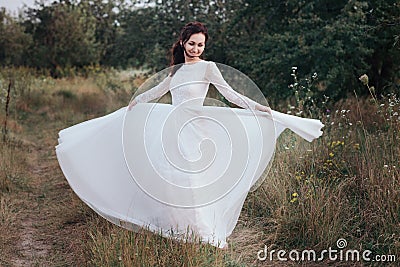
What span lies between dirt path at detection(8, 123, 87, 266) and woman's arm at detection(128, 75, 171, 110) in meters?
1.21

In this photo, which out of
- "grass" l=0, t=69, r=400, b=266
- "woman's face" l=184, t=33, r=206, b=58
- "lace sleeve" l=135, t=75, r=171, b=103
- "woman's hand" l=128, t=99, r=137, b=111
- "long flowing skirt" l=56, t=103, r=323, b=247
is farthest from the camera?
"woman's hand" l=128, t=99, r=137, b=111

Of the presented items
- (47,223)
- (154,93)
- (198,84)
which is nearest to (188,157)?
(198,84)

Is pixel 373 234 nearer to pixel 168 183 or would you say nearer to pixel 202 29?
pixel 168 183

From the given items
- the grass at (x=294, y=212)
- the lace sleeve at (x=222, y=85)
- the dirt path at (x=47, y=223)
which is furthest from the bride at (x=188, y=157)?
the dirt path at (x=47, y=223)

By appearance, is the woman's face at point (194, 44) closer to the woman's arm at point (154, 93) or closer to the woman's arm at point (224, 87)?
the woman's arm at point (224, 87)

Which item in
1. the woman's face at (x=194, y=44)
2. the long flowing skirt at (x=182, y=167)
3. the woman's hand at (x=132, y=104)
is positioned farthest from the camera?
the woman's hand at (x=132, y=104)

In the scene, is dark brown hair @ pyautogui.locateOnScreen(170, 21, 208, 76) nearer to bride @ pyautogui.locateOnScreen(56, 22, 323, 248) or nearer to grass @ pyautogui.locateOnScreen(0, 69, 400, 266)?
bride @ pyautogui.locateOnScreen(56, 22, 323, 248)

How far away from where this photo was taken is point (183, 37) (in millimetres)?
4176

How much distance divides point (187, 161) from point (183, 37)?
38.8 inches

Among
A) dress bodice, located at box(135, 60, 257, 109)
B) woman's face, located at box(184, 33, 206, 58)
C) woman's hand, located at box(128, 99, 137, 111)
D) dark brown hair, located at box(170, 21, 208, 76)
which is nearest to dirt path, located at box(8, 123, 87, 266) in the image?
woman's hand, located at box(128, 99, 137, 111)

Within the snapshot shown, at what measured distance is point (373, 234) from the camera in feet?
13.2

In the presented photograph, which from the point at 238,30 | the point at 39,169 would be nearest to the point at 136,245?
the point at 39,169

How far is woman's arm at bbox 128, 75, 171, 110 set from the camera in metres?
4.34

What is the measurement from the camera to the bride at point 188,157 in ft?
13.1
